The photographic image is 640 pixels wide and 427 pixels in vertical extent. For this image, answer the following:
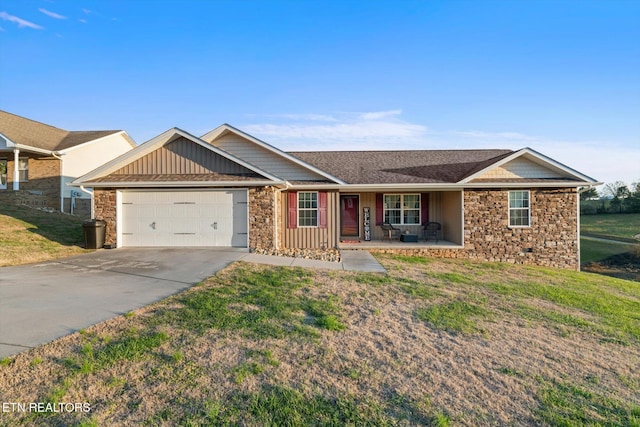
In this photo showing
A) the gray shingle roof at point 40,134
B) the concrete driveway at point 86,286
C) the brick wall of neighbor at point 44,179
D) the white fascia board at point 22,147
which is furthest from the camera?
the brick wall of neighbor at point 44,179

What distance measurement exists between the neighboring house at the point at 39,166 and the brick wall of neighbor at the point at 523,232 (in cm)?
1698

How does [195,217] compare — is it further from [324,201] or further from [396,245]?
[396,245]

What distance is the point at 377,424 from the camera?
2.99 meters

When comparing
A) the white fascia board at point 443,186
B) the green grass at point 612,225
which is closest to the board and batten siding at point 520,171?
the white fascia board at point 443,186

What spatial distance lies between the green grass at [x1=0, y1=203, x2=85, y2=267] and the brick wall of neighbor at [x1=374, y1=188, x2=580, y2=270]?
11.0 metres

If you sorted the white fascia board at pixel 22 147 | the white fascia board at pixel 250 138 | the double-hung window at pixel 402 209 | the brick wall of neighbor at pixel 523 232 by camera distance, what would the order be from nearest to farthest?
1. the brick wall of neighbor at pixel 523 232
2. the white fascia board at pixel 250 138
3. the double-hung window at pixel 402 209
4. the white fascia board at pixel 22 147

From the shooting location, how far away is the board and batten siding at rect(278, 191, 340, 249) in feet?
43.7

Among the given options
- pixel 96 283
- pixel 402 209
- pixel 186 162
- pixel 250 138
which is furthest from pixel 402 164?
pixel 96 283

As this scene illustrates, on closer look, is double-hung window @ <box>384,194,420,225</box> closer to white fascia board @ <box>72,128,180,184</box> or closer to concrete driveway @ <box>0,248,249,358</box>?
concrete driveway @ <box>0,248,249,358</box>

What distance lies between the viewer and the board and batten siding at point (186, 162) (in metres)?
12.1

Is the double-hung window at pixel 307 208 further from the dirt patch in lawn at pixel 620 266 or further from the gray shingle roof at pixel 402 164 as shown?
the dirt patch in lawn at pixel 620 266

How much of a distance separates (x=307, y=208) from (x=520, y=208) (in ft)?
26.5

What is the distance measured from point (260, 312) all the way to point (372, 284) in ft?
9.89

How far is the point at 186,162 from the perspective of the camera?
39.9ft
